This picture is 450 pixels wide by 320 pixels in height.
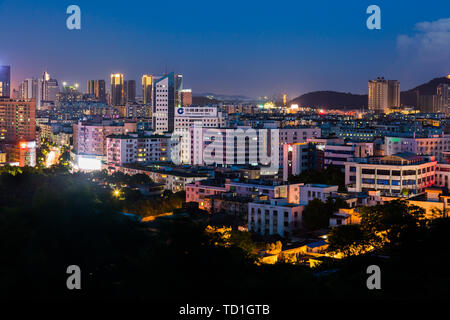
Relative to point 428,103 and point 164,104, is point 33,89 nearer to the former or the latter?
point 164,104

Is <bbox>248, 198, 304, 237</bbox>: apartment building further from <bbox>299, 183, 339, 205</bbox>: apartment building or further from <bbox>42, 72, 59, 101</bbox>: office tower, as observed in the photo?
<bbox>42, 72, 59, 101</bbox>: office tower

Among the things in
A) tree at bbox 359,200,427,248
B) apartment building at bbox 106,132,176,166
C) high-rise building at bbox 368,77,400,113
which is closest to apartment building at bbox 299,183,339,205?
tree at bbox 359,200,427,248

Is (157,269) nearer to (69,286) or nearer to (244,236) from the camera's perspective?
(69,286)

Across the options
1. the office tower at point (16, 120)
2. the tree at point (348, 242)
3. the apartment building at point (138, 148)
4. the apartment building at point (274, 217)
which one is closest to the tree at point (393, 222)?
the tree at point (348, 242)

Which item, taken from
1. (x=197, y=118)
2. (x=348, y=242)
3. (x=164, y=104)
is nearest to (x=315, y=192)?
(x=348, y=242)

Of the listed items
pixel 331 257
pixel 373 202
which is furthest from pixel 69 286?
pixel 373 202

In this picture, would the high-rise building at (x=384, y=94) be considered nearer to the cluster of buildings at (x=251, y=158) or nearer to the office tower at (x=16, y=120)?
the cluster of buildings at (x=251, y=158)
